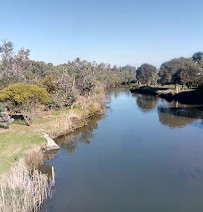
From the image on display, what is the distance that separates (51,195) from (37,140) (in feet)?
25.6

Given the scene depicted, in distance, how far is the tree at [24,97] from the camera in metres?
24.1

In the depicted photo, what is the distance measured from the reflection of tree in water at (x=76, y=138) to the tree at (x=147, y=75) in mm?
61144

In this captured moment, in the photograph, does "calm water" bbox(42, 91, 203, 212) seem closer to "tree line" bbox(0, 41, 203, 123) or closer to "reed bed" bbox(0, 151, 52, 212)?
"reed bed" bbox(0, 151, 52, 212)

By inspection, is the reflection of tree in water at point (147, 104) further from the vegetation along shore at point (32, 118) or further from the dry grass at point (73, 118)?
the dry grass at point (73, 118)

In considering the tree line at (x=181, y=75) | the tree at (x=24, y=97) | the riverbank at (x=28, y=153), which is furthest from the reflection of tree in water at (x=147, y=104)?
the tree at (x=24, y=97)

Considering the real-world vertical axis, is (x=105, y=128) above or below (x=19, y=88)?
below

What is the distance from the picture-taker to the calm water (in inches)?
521

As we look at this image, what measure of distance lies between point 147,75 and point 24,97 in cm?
7202

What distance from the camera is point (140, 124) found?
32875 mm

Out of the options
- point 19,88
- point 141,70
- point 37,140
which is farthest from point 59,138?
point 141,70

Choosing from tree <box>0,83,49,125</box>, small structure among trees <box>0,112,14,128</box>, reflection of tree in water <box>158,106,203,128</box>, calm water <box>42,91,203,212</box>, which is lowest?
calm water <box>42,91,203,212</box>

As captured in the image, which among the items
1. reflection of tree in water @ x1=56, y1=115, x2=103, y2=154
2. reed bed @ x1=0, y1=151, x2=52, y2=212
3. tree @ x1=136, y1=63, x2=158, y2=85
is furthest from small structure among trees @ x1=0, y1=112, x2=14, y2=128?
tree @ x1=136, y1=63, x2=158, y2=85

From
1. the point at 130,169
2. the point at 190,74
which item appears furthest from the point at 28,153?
the point at 190,74

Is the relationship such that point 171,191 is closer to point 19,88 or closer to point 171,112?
point 19,88
